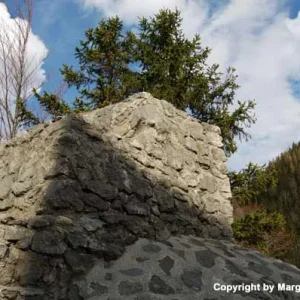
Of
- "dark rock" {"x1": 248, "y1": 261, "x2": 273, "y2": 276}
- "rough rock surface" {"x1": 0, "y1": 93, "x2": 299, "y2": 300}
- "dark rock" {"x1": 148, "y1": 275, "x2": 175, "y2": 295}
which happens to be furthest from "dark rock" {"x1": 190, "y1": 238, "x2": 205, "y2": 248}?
"dark rock" {"x1": 148, "y1": 275, "x2": 175, "y2": 295}

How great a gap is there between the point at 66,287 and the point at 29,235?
0.45 meters

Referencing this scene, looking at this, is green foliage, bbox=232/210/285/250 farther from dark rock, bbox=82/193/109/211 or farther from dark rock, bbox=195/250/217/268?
dark rock, bbox=82/193/109/211

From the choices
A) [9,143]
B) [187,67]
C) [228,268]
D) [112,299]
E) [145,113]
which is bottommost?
[112,299]

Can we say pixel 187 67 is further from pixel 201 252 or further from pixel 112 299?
pixel 112 299

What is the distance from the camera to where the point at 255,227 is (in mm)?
7828

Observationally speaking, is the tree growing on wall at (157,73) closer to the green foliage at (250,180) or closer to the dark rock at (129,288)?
the green foliage at (250,180)

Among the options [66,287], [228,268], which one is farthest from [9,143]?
[228,268]

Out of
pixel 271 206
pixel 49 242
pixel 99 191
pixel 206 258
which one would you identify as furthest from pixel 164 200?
pixel 271 206

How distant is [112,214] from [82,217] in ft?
0.96

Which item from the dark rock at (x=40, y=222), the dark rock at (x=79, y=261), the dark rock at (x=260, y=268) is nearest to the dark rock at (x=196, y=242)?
the dark rock at (x=260, y=268)

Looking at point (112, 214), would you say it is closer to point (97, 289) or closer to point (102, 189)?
point (102, 189)

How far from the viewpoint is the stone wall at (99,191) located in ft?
9.71

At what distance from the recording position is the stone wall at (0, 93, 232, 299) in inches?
116

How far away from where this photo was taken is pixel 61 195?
10.4ft
